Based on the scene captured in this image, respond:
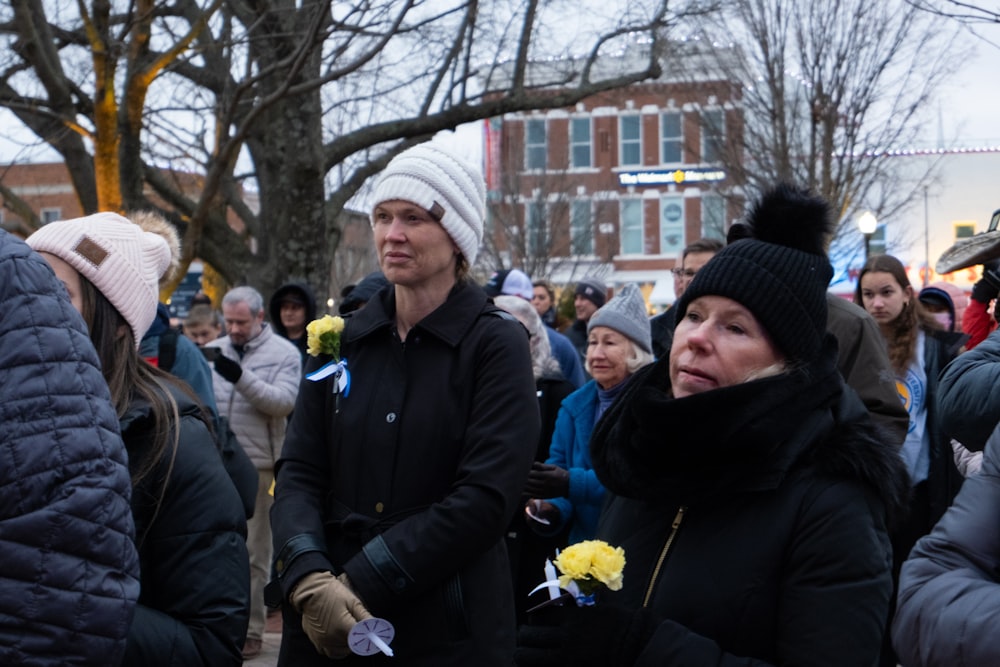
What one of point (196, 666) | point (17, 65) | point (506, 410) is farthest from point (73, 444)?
point (17, 65)

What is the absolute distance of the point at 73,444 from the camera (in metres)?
1.80

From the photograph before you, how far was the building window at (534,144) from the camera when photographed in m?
44.6

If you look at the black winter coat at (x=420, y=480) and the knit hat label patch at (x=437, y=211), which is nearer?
→ the black winter coat at (x=420, y=480)

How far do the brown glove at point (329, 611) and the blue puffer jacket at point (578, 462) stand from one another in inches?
80.8

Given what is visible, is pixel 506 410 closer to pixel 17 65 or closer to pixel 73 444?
pixel 73 444

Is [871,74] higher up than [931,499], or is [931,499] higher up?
[871,74]

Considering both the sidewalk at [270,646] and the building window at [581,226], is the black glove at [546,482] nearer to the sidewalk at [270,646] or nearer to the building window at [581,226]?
the sidewalk at [270,646]

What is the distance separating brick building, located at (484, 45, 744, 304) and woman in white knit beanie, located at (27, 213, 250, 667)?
28421 mm

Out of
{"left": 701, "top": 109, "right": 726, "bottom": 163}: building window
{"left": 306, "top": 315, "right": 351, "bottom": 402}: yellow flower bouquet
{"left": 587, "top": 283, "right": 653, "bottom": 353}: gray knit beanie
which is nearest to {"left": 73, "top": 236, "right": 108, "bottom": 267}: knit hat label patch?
{"left": 306, "top": 315, "right": 351, "bottom": 402}: yellow flower bouquet

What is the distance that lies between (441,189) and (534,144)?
142 feet

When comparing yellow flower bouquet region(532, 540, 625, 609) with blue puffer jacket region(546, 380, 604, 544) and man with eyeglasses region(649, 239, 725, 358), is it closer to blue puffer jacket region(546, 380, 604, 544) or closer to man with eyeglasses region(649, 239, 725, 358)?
blue puffer jacket region(546, 380, 604, 544)

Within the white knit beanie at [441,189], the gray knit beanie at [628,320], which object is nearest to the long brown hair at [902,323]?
the gray knit beanie at [628,320]

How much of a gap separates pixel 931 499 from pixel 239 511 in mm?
4125

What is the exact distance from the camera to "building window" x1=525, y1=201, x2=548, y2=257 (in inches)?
1583
